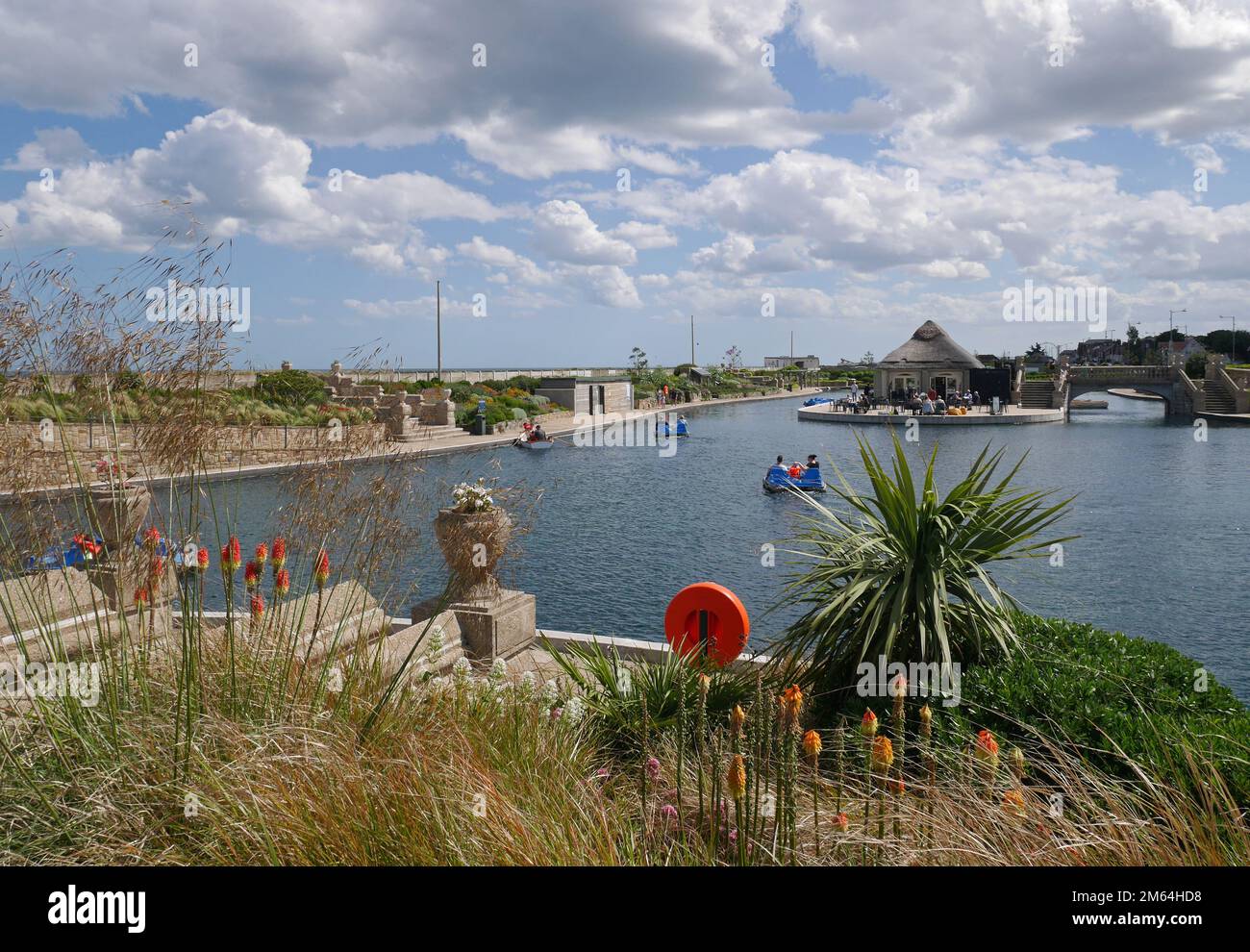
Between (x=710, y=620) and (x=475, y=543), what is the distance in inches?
81.4

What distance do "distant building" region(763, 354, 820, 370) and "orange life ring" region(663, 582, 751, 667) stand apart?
13186 centimetres

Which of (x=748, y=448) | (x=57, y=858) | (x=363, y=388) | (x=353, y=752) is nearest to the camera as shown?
(x=57, y=858)

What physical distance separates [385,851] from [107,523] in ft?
14.6

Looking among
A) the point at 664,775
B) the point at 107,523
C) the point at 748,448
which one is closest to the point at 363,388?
the point at 748,448

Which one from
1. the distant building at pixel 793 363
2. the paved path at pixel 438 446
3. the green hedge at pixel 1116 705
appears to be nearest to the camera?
the green hedge at pixel 1116 705

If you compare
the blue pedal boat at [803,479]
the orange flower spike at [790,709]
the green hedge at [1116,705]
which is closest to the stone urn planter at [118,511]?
the orange flower spike at [790,709]

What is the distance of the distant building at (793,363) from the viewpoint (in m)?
142

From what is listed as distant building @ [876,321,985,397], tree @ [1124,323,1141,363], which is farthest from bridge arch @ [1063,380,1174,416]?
tree @ [1124,323,1141,363]

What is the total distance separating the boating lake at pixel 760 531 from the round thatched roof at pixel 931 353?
81.3 ft

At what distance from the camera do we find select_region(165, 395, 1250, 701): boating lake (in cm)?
1305

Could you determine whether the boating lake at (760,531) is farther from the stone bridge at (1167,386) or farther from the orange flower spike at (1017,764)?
the stone bridge at (1167,386)

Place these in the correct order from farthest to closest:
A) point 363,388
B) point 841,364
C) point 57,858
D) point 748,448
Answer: point 841,364 → point 363,388 → point 748,448 → point 57,858

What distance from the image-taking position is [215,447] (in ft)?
13.5
